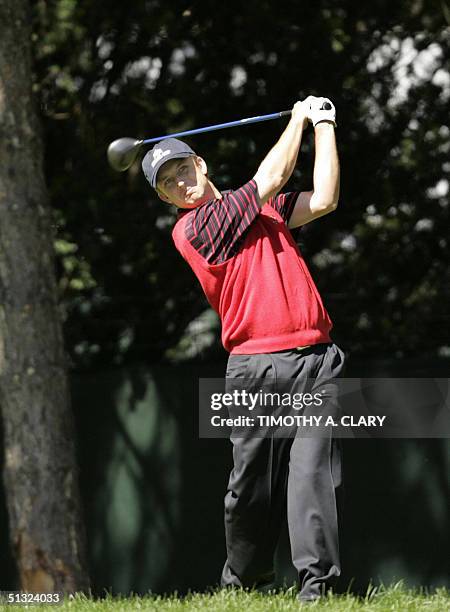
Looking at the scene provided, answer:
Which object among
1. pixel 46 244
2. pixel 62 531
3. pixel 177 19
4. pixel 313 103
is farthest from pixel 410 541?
pixel 177 19

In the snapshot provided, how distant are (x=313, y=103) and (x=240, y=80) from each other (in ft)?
13.7

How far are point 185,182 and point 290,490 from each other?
127 cm

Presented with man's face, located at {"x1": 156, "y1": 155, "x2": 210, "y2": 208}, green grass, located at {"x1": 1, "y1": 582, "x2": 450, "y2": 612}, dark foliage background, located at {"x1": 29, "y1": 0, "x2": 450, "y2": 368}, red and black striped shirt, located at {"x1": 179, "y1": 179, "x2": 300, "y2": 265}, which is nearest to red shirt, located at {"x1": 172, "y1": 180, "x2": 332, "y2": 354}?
red and black striped shirt, located at {"x1": 179, "y1": 179, "x2": 300, "y2": 265}

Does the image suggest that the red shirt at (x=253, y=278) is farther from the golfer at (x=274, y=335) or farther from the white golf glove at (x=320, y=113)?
the white golf glove at (x=320, y=113)

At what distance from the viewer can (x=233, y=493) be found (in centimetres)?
464

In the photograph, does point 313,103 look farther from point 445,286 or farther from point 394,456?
point 445,286

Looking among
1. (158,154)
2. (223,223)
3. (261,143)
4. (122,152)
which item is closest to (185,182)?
(158,154)

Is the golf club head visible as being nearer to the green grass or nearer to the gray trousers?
the gray trousers

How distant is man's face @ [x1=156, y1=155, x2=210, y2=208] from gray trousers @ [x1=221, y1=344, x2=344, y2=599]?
2.19ft

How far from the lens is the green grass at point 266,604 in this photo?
14.3ft

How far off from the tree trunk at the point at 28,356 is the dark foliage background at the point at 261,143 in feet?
6.71

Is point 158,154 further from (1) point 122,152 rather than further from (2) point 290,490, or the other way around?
(2) point 290,490

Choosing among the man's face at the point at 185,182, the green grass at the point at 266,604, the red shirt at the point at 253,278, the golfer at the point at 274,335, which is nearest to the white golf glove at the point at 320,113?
the golfer at the point at 274,335

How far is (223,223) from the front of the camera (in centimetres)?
456
